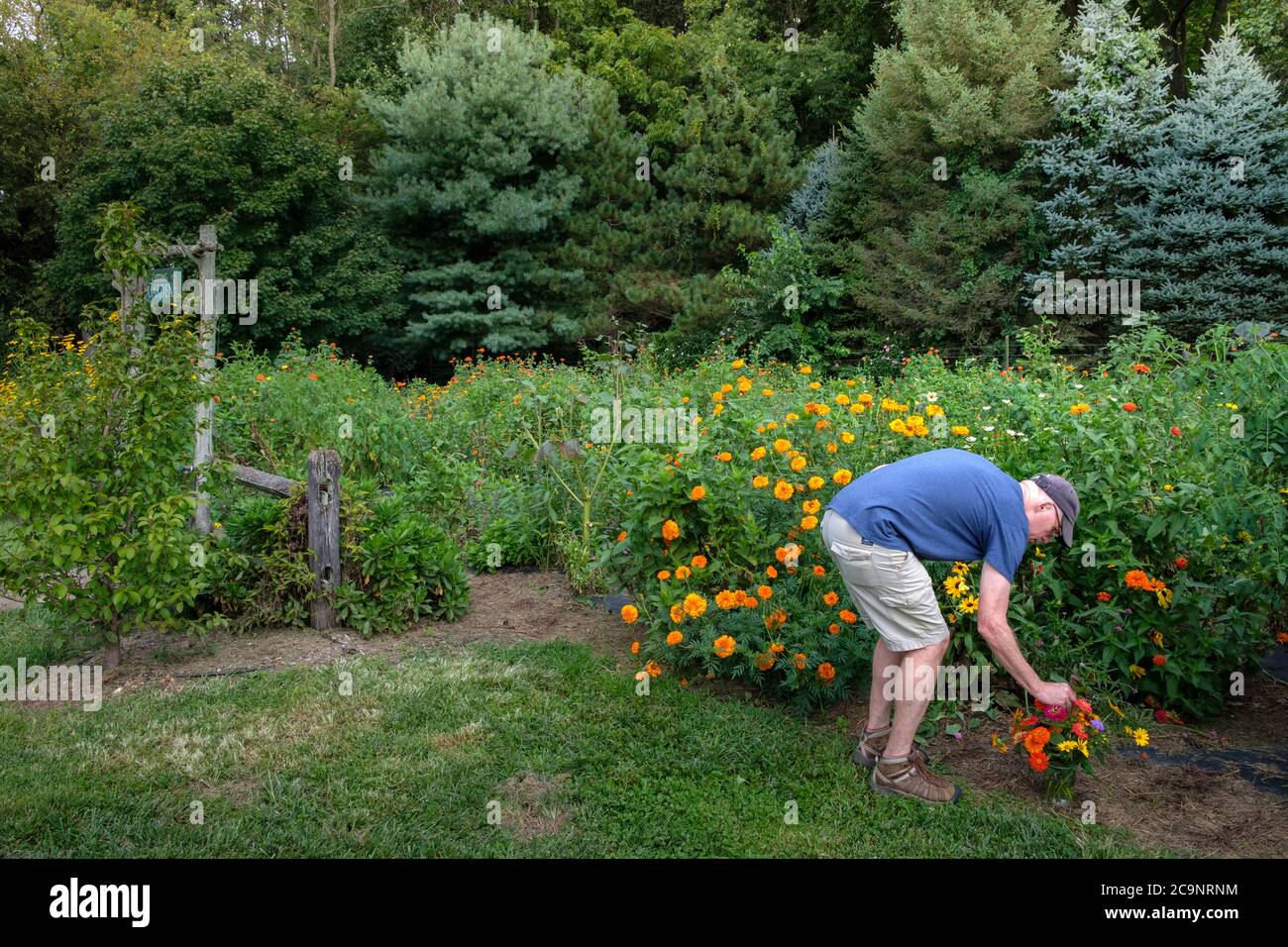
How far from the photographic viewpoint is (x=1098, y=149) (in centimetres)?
1406

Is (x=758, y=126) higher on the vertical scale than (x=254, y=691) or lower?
higher

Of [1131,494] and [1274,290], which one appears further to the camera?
[1274,290]

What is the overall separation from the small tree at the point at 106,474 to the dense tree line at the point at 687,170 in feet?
39.9

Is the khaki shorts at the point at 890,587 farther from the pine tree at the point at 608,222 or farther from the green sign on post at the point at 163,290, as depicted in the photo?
the pine tree at the point at 608,222

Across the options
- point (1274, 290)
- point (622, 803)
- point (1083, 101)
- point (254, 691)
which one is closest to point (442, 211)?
point (1083, 101)

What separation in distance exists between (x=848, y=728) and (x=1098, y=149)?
1290 cm

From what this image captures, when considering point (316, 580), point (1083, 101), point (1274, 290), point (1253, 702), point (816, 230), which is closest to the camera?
point (1253, 702)

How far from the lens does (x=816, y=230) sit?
1688cm

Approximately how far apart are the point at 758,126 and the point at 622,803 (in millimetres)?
17879

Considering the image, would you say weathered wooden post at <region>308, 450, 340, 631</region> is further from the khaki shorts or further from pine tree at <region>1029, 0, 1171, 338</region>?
pine tree at <region>1029, 0, 1171, 338</region>

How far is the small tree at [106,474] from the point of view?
4484 mm

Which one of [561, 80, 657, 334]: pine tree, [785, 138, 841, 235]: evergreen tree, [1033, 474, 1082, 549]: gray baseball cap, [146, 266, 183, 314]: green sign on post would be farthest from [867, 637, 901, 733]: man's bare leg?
[561, 80, 657, 334]: pine tree

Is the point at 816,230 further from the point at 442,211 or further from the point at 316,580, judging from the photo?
the point at 316,580
